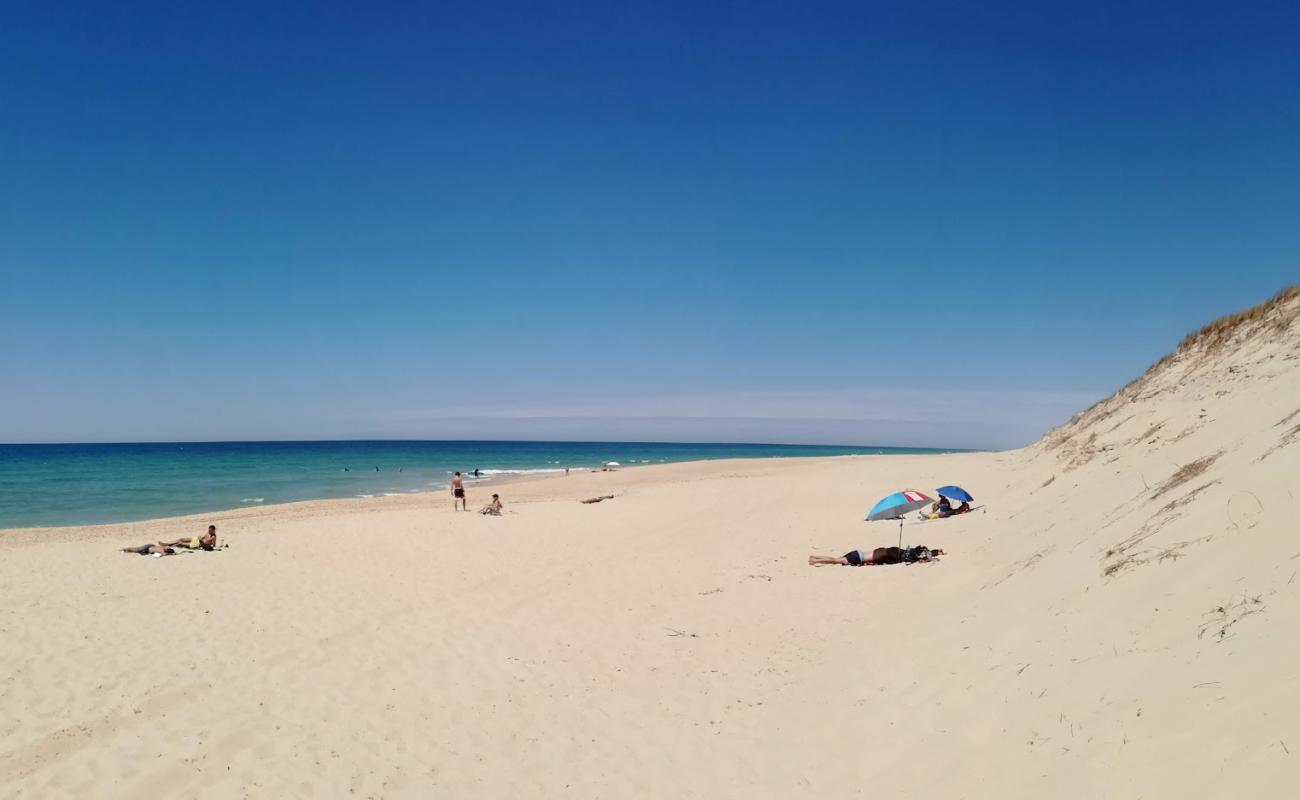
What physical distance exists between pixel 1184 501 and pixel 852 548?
26.8ft

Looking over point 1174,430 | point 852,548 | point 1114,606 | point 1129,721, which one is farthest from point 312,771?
point 1174,430

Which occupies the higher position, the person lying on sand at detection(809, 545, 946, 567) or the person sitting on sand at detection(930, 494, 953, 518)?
the person sitting on sand at detection(930, 494, 953, 518)

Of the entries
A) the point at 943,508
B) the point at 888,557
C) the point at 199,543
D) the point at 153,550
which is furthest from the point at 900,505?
the point at 153,550

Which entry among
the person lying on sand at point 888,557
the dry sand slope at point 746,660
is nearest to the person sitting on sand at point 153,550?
the dry sand slope at point 746,660

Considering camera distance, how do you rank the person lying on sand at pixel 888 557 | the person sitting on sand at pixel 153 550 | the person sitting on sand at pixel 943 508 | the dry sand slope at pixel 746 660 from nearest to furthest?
the dry sand slope at pixel 746 660 → the person lying on sand at pixel 888 557 → the person sitting on sand at pixel 153 550 → the person sitting on sand at pixel 943 508

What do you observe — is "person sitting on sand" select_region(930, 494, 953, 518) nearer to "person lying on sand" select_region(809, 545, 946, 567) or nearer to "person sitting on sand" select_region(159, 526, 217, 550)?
"person lying on sand" select_region(809, 545, 946, 567)

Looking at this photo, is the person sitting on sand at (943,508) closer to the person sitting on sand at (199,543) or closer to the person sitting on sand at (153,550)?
the person sitting on sand at (199,543)

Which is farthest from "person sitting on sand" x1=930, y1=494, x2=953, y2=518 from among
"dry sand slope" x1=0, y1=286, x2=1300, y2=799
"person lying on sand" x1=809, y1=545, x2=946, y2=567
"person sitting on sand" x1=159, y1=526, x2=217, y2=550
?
"person sitting on sand" x1=159, y1=526, x2=217, y2=550

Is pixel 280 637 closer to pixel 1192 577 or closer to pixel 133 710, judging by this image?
pixel 133 710

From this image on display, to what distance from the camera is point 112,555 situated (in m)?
17.0

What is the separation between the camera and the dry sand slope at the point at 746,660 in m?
4.84

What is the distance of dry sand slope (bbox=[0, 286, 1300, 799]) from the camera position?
4.84m

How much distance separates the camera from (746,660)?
8969 millimetres

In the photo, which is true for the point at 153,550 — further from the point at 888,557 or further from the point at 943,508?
the point at 943,508
